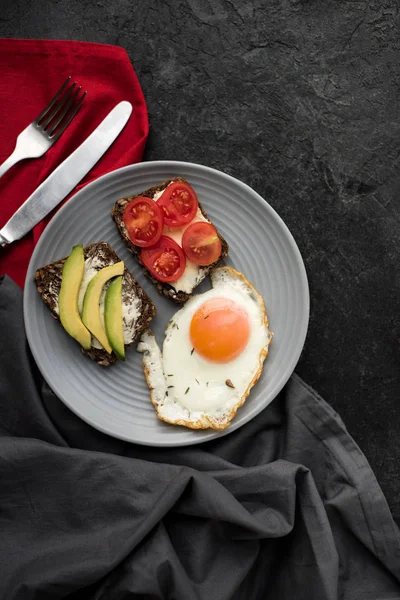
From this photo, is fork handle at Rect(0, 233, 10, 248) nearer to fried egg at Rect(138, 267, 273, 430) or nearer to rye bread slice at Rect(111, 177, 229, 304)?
rye bread slice at Rect(111, 177, 229, 304)

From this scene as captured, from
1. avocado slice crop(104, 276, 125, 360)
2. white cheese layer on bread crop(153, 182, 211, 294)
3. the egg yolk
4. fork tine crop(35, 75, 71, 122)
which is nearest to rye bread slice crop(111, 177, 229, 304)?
white cheese layer on bread crop(153, 182, 211, 294)

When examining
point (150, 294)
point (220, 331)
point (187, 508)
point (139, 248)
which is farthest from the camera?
point (150, 294)

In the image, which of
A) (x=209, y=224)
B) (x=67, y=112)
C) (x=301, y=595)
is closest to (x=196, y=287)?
(x=209, y=224)

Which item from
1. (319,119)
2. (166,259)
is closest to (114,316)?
(166,259)

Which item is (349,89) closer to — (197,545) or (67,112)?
(67,112)

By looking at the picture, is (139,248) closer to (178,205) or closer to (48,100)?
(178,205)

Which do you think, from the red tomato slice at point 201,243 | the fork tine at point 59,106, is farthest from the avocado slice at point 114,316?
the fork tine at point 59,106
